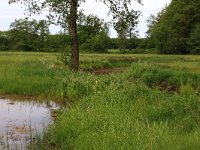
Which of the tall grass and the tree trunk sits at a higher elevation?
the tree trunk

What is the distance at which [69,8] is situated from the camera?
82.2ft

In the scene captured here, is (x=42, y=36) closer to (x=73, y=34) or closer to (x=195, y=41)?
(x=195, y=41)

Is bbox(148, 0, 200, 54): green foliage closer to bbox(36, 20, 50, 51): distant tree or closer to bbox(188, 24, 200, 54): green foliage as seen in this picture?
bbox(188, 24, 200, 54): green foliage

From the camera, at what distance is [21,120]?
12.5 m

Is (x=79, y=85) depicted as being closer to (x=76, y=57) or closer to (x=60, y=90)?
(x=60, y=90)

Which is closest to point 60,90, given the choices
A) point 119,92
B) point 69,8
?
point 119,92

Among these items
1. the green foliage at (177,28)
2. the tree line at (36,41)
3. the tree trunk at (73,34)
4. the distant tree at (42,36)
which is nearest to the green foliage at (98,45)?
the tree line at (36,41)

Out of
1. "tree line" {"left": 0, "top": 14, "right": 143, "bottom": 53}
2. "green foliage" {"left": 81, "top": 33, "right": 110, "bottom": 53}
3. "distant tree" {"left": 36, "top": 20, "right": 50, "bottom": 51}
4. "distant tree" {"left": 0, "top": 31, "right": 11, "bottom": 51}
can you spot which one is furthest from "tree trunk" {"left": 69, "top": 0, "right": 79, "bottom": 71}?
"distant tree" {"left": 0, "top": 31, "right": 11, "bottom": 51}

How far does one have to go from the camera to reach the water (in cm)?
988

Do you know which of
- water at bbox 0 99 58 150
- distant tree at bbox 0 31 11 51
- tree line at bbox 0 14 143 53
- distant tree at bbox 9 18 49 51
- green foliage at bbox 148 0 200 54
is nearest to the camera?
water at bbox 0 99 58 150

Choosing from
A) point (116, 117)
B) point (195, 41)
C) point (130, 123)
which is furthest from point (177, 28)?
point (130, 123)

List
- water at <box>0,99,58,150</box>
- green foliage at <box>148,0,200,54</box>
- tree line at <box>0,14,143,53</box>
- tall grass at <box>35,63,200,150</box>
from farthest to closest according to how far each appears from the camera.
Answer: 1. tree line at <box>0,14,143,53</box>
2. green foliage at <box>148,0,200,54</box>
3. water at <box>0,99,58,150</box>
4. tall grass at <box>35,63,200,150</box>

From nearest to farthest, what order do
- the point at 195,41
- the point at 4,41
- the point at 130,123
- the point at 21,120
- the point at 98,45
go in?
the point at 130,123 < the point at 21,120 < the point at 195,41 < the point at 98,45 < the point at 4,41

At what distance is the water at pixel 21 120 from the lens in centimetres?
988
